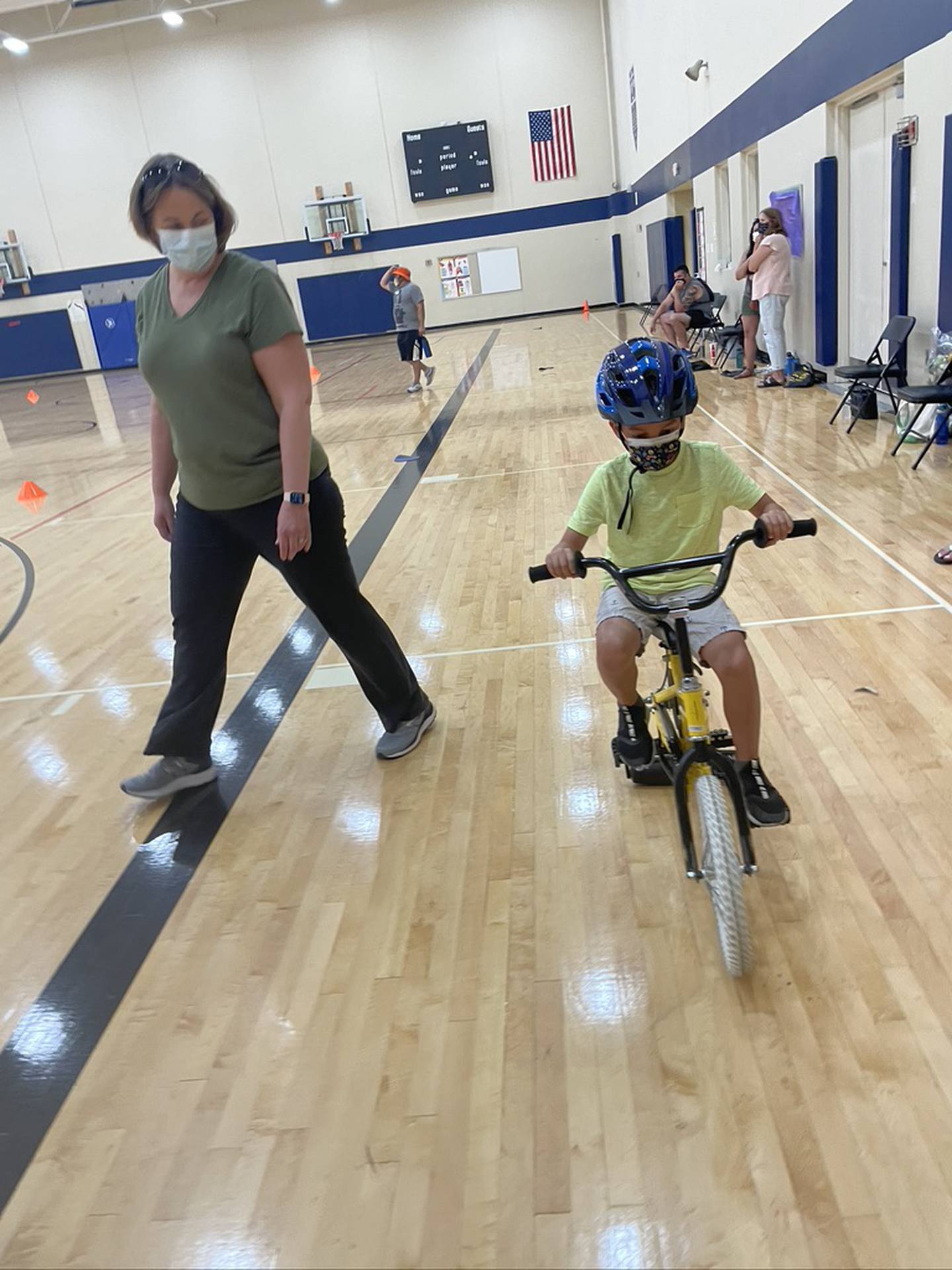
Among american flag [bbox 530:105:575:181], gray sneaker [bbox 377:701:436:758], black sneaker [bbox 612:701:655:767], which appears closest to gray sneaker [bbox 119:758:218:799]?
gray sneaker [bbox 377:701:436:758]

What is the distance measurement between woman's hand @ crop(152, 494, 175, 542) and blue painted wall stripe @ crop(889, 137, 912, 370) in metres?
5.88

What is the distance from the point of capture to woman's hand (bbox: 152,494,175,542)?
2766mm

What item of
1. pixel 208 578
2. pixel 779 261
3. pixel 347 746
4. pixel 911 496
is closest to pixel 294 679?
pixel 347 746

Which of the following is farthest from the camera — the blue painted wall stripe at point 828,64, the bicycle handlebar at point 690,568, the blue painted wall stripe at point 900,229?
the blue painted wall stripe at point 900,229

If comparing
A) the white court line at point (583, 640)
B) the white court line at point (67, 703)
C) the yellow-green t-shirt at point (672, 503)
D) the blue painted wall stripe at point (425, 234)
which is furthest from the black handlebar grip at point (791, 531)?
the blue painted wall stripe at point (425, 234)

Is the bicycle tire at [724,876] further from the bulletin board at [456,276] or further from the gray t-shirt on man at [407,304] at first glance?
the bulletin board at [456,276]

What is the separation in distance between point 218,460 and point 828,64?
7.88 meters

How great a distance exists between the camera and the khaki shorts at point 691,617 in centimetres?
215

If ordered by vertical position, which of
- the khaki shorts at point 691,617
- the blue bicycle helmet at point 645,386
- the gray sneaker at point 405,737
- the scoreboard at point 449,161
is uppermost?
the scoreboard at point 449,161

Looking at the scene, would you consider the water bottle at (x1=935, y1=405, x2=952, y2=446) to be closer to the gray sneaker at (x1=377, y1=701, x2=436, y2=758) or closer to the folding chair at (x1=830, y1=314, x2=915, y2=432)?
the folding chair at (x1=830, y1=314, x2=915, y2=432)

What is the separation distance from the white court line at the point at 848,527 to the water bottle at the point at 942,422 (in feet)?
3.32

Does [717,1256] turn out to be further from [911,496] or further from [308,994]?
[911,496]

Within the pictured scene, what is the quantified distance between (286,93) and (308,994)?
24001mm

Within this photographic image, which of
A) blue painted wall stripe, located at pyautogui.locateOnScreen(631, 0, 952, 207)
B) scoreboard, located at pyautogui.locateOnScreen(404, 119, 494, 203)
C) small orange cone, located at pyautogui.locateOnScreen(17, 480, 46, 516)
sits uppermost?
scoreboard, located at pyautogui.locateOnScreen(404, 119, 494, 203)
